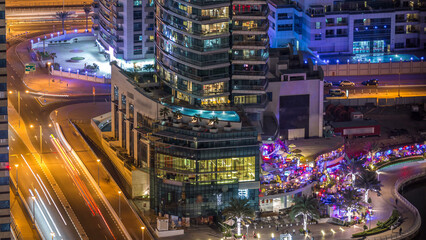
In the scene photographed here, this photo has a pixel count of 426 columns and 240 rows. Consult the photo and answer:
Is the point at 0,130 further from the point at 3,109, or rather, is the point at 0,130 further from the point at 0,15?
the point at 0,15

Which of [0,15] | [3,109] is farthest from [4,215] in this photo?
[0,15]

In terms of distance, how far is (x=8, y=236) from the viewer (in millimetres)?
168875

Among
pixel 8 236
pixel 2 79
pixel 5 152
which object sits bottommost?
pixel 8 236

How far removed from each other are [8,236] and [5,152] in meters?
12.3

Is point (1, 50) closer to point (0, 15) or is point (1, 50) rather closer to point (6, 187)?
point (0, 15)

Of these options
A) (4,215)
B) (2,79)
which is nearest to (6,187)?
(4,215)

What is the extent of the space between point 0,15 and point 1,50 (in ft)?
16.4

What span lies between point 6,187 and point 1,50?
19713 mm

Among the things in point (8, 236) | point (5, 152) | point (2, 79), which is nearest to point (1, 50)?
point (2, 79)

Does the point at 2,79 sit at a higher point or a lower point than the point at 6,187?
higher

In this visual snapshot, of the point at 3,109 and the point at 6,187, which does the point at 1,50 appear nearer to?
the point at 3,109

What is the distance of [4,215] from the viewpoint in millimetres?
168125

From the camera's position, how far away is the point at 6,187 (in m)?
167

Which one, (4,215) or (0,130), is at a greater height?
(0,130)
